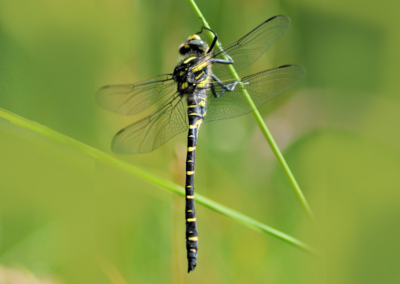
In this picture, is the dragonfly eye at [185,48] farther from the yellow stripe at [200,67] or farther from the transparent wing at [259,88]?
the transparent wing at [259,88]

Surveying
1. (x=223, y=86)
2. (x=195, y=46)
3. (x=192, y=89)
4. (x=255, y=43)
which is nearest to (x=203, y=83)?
(x=192, y=89)

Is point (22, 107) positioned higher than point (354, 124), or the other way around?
point (22, 107)

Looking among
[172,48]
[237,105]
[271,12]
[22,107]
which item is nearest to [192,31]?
[172,48]

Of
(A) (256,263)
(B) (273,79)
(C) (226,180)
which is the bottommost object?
(A) (256,263)

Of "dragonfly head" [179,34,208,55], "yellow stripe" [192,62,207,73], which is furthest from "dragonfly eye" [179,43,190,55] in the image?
"yellow stripe" [192,62,207,73]

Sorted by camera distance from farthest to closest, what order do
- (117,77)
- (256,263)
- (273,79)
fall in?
1. (117,77)
2. (256,263)
3. (273,79)

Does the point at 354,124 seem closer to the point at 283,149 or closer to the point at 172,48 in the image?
the point at 283,149

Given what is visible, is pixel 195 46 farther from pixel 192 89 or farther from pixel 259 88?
pixel 259 88
